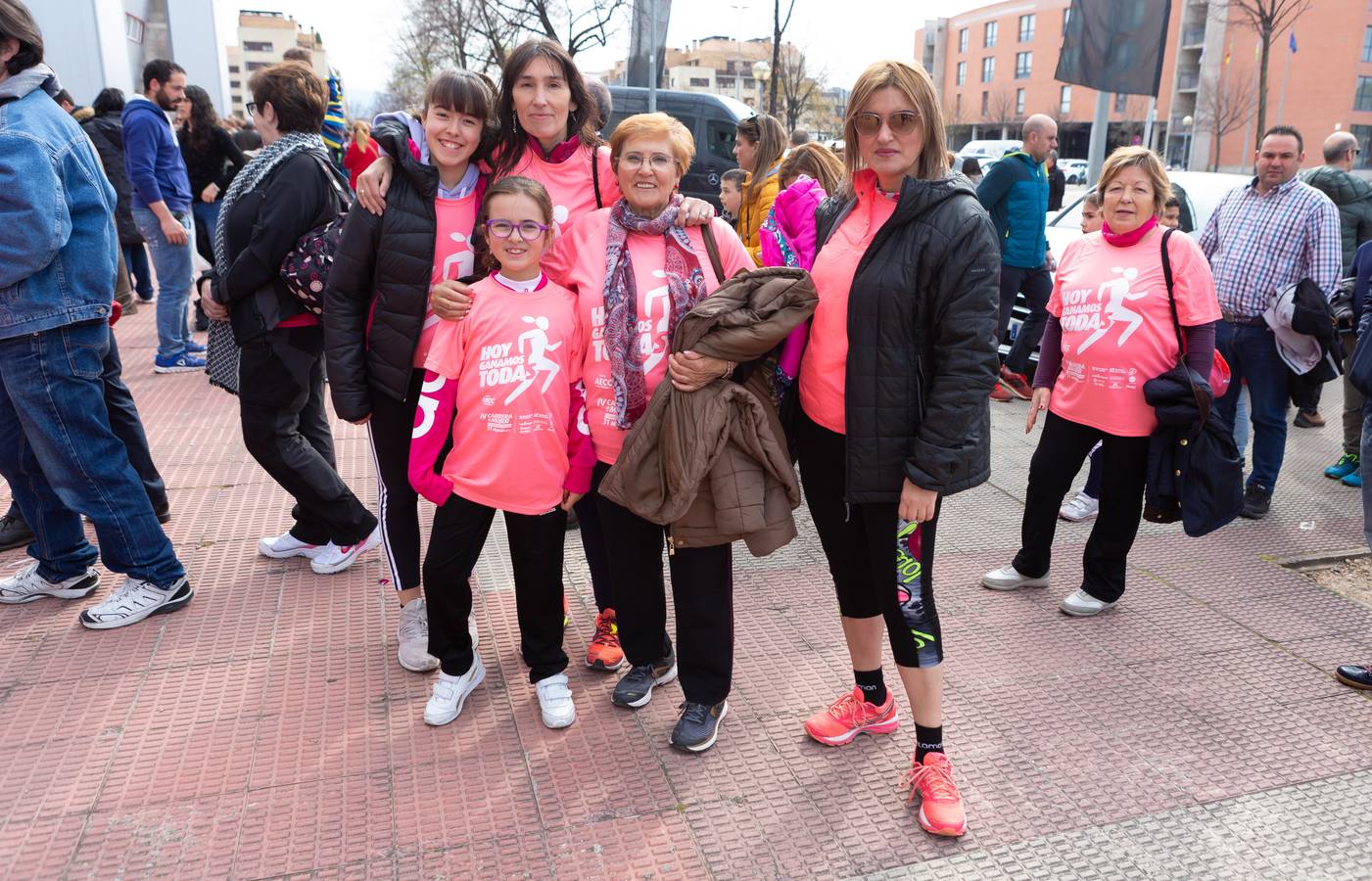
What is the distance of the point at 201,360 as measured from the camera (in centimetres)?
782

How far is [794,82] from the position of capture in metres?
39.3

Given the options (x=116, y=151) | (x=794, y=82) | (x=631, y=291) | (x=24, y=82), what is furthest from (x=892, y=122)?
(x=794, y=82)

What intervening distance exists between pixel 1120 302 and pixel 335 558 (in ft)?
11.7

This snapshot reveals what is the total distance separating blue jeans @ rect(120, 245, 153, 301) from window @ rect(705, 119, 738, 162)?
7.72 meters

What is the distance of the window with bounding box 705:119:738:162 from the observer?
13.9 m

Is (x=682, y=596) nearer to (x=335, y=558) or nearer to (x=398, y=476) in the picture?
(x=398, y=476)

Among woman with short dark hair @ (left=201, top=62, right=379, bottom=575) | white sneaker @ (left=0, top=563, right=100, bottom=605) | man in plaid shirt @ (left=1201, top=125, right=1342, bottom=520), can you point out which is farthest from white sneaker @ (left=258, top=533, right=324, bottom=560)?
man in plaid shirt @ (left=1201, top=125, right=1342, bottom=520)

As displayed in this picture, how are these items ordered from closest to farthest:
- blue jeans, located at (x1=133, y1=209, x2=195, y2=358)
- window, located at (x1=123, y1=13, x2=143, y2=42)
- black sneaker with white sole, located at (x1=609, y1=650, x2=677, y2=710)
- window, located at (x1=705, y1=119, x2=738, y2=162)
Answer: black sneaker with white sole, located at (x1=609, y1=650, x2=677, y2=710) → blue jeans, located at (x1=133, y1=209, x2=195, y2=358) → window, located at (x1=705, y1=119, x2=738, y2=162) → window, located at (x1=123, y1=13, x2=143, y2=42)

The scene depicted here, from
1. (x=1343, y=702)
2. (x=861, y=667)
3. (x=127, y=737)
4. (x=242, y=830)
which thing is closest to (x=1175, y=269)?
(x=1343, y=702)

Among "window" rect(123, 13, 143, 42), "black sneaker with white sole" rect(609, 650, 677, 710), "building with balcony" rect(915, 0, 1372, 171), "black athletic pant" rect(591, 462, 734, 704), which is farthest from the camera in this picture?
"building with balcony" rect(915, 0, 1372, 171)

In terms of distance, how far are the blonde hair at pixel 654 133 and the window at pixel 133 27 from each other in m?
16.8

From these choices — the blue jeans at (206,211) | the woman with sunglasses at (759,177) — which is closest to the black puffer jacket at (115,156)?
the blue jeans at (206,211)

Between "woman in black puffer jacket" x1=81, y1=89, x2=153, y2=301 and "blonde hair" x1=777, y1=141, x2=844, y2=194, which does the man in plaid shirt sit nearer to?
"blonde hair" x1=777, y1=141, x2=844, y2=194

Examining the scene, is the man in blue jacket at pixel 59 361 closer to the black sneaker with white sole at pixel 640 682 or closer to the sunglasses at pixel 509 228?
the sunglasses at pixel 509 228
